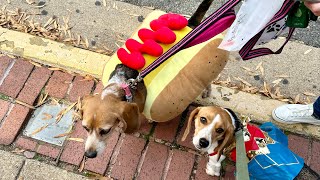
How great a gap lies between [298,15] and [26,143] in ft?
8.58

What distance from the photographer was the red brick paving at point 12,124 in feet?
11.9

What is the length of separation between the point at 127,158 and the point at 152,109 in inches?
21.6

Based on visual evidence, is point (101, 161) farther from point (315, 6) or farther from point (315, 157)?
point (315, 6)

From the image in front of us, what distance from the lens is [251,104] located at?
387 cm

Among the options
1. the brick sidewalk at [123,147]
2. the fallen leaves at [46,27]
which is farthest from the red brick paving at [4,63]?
the fallen leaves at [46,27]

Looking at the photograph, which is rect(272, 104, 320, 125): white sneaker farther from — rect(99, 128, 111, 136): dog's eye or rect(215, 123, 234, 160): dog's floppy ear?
rect(99, 128, 111, 136): dog's eye

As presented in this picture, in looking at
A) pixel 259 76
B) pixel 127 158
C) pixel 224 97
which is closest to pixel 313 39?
pixel 259 76

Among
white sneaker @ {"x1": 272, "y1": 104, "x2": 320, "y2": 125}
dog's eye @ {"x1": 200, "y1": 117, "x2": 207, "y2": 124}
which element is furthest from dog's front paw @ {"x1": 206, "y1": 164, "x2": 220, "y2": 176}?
white sneaker @ {"x1": 272, "y1": 104, "x2": 320, "y2": 125}

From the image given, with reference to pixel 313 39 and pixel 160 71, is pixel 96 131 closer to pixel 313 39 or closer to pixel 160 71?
pixel 160 71

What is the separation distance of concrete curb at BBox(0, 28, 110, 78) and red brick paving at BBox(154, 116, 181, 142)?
33.6 inches

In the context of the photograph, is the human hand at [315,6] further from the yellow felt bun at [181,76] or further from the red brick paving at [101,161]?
the red brick paving at [101,161]

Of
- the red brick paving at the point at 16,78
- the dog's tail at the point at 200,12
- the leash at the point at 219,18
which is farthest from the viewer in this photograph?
the red brick paving at the point at 16,78

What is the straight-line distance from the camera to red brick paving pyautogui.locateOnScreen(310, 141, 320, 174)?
11.6 feet


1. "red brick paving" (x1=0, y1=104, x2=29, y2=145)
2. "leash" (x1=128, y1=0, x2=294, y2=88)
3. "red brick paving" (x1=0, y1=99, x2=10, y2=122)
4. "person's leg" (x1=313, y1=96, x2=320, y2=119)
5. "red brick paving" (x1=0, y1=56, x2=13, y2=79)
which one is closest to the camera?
"leash" (x1=128, y1=0, x2=294, y2=88)
